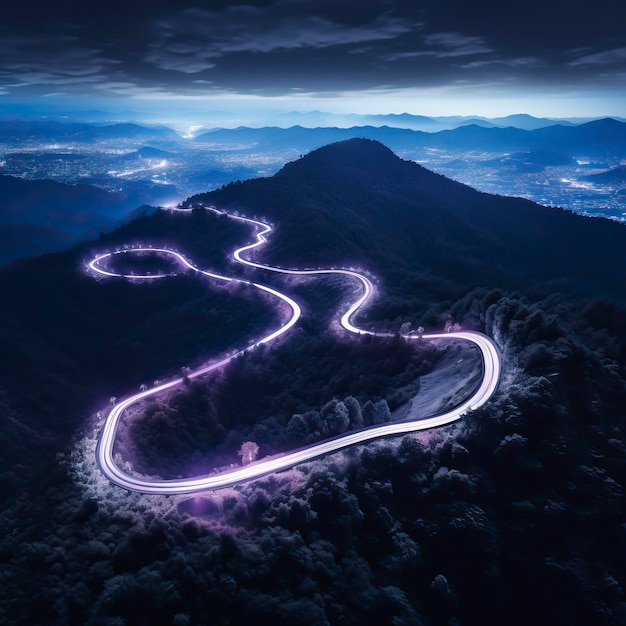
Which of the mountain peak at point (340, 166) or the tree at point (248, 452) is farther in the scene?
the mountain peak at point (340, 166)

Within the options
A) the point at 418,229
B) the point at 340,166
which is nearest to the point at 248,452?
the point at 418,229

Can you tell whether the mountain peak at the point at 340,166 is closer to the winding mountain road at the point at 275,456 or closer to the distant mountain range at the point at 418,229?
the distant mountain range at the point at 418,229

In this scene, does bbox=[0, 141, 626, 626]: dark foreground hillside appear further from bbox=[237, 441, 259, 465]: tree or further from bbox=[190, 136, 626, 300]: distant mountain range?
bbox=[190, 136, 626, 300]: distant mountain range

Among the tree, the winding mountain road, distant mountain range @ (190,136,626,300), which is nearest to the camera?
the winding mountain road

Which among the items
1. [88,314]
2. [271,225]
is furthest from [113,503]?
[271,225]

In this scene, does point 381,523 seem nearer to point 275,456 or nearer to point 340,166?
point 275,456

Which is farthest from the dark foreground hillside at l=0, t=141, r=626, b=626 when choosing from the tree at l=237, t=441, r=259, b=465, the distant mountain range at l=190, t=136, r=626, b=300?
the distant mountain range at l=190, t=136, r=626, b=300

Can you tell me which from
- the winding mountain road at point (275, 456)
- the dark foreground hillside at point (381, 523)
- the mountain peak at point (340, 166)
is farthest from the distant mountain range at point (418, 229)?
the dark foreground hillside at point (381, 523)

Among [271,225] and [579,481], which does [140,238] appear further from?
[579,481]

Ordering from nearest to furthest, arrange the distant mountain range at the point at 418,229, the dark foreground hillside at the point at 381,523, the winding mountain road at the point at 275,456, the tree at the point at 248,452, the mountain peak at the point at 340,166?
the dark foreground hillside at the point at 381,523 → the winding mountain road at the point at 275,456 → the tree at the point at 248,452 → the distant mountain range at the point at 418,229 → the mountain peak at the point at 340,166
